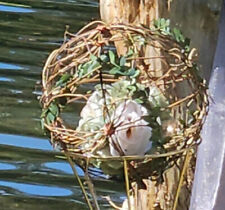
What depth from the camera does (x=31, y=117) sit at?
3.85 meters

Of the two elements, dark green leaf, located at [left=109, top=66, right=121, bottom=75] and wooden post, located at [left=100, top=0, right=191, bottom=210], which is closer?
dark green leaf, located at [left=109, top=66, right=121, bottom=75]

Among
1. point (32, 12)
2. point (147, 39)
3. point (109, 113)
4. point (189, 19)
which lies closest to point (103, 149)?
point (109, 113)

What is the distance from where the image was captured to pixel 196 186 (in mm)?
1873

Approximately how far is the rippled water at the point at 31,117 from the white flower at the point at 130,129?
0.54 metres

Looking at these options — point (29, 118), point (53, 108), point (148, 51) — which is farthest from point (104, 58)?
point (29, 118)

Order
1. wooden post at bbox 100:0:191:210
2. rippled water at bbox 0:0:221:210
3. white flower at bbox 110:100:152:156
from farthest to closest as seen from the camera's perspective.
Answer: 1. rippled water at bbox 0:0:221:210
2. wooden post at bbox 100:0:191:210
3. white flower at bbox 110:100:152:156

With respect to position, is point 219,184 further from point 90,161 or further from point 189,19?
point 189,19

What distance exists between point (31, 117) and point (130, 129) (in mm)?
2189

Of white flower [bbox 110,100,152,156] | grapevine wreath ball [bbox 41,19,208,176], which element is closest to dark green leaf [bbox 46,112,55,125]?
grapevine wreath ball [bbox 41,19,208,176]

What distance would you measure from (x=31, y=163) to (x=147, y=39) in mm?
1833

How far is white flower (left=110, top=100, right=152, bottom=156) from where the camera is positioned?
1.68m

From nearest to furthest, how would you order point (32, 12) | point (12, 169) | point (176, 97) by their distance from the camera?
point (176, 97) → point (12, 169) → point (32, 12)

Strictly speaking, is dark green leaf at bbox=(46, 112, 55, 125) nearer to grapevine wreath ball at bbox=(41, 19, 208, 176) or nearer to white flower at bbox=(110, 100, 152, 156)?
grapevine wreath ball at bbox=(41, 19, 208, 176)

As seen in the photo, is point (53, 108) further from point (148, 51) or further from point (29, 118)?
point (29, 118)
